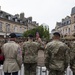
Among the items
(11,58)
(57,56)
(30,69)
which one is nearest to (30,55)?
(30,69)

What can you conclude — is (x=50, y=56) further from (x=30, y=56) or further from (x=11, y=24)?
(x=11, y=24)

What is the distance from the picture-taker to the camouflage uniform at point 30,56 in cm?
943

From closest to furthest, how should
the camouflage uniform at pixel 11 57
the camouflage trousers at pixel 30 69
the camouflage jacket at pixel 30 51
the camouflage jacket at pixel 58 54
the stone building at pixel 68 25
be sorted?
the camouflage jacket at pixel 58 54, the camouflage uniform at pixel 11 57, the camouflage jacket at pixel 30 51, the camouflage trousers at pixel 30 69, the stone building at pixel 68 25

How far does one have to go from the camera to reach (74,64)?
328 inches

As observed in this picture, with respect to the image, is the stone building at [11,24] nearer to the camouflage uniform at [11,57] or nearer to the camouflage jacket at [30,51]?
the camouflage jacket at [30,51]

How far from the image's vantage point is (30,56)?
9.46m

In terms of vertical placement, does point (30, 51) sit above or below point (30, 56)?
above

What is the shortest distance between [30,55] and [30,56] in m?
0.04

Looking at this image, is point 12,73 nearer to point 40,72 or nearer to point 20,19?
point 40,72

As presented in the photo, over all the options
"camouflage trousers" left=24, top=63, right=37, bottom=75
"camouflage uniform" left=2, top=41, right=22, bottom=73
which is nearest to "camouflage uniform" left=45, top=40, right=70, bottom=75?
"camouflage uniform" left=2, top=41, right=22, bottom=73

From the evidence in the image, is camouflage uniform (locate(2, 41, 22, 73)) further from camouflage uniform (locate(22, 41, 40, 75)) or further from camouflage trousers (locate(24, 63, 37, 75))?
camouflage trousers (locate(24, 63, 37, 75))

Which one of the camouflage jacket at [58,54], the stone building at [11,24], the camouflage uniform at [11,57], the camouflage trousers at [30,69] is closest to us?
the camouflage jacket at [58,54]

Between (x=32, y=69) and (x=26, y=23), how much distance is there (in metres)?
→ 63.5

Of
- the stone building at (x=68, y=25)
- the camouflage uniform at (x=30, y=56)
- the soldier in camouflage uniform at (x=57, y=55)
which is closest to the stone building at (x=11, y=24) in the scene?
the stone building at (x=68, y=25)
